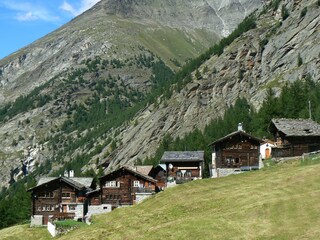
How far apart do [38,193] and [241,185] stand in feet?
146

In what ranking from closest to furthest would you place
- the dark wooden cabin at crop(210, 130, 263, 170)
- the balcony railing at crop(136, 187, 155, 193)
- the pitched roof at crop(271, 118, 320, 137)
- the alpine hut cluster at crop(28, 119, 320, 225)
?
the pitched roof at crop(271, 118, 320, 137), the alpine hut cluster at crop(28, 119, 320, 225), the dark wooden cabin at crop(210, 130, 263, 170), the balcony railing at crop(136, 187, 155, 193)

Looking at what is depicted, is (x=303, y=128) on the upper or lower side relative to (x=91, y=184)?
upper

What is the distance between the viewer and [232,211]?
46.0 meters

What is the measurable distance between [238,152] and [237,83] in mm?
110760

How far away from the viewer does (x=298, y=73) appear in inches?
6230

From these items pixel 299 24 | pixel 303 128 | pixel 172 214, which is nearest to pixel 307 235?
pixel 172 214

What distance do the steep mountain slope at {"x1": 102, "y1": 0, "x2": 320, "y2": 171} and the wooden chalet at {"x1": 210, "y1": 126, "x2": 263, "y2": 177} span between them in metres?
79.1

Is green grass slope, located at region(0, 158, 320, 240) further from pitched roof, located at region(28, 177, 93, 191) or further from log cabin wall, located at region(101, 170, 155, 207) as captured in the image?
pitched roof, located at region(28, 177, 93, 191)

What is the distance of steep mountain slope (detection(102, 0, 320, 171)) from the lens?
17162 cm

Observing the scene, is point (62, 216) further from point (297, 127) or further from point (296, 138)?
point (297, 127)

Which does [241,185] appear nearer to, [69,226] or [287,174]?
[287,174]

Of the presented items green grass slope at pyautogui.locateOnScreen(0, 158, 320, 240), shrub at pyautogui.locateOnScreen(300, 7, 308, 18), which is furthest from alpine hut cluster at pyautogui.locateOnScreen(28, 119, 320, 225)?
shrub at pyautogui.locateOnScreen(300, 7, 308, 18)

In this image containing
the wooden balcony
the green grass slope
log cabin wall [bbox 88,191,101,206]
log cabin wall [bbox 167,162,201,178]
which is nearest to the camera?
the green grass slope

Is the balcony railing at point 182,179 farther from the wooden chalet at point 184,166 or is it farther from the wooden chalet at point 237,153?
the wooden chalet at point 237,153
